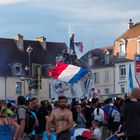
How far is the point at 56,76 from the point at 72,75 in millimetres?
1058

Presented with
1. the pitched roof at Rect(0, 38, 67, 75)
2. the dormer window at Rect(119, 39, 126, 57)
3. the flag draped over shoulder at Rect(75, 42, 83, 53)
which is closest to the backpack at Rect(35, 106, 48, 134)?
the flag draped over shoulder at Rect(75, 42, 83, 53)

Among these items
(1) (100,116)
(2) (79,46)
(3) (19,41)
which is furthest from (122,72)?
(1) (100,116)

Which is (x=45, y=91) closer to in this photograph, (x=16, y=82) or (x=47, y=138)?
(x=16, y=82)

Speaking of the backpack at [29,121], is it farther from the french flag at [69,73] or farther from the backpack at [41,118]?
the french flag at [69,73]

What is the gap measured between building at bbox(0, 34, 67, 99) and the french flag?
54.4m

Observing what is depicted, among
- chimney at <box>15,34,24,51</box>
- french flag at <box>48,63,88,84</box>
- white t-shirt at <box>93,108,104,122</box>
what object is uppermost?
chimney at <box>15,34,24,51</box>

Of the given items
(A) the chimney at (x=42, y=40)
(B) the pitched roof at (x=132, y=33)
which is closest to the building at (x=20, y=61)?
(A) the chimney at (x=42, y=40)

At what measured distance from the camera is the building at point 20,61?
8519cm

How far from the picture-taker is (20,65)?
289 feet

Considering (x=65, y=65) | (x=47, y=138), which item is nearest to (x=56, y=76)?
(x=65, y=65)

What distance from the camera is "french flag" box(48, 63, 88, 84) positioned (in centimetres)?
2752

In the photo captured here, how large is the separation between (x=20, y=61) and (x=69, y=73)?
62510 millimetres

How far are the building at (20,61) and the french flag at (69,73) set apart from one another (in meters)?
54.4

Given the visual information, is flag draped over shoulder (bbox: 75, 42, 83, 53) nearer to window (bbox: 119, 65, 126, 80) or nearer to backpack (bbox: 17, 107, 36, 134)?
backpack (bbox: 17, 107, 36, 134)
